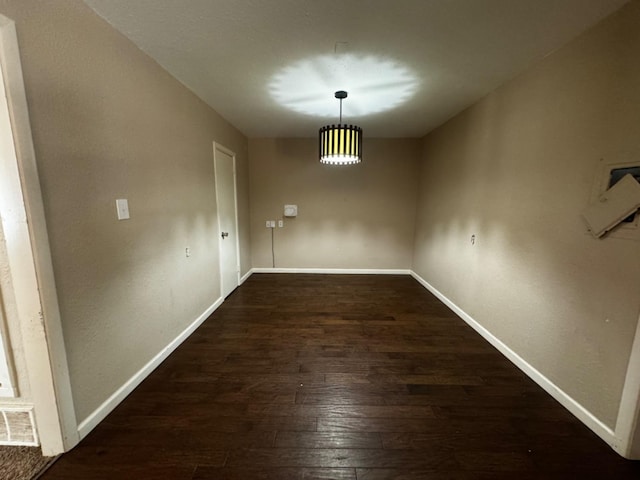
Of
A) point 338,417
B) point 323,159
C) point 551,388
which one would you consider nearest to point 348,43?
point 323,159

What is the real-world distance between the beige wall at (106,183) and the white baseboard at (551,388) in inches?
119

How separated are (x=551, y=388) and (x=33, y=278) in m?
3.21

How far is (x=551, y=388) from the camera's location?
1.76 metres

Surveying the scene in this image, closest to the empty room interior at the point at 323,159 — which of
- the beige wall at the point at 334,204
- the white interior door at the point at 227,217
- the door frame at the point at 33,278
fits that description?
the door frame at the point at 33,278

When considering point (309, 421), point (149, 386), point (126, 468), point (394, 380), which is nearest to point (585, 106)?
point (394, 380)

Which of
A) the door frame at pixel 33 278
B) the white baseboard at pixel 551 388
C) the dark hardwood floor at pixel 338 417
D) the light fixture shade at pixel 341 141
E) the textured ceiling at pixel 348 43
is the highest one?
the textured ceiling at pixel 348 43

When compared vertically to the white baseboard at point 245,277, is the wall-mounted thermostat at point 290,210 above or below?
above

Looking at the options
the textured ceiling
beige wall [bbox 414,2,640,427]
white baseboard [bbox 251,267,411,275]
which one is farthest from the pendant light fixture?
white baseboard [bbox 251,267,411,275]

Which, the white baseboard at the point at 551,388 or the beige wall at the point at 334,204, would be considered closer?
the white baseboard at the point at 551,388

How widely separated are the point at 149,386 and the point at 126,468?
0.63 m

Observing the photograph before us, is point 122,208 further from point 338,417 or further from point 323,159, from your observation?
point 338,417

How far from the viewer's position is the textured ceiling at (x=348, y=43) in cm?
143

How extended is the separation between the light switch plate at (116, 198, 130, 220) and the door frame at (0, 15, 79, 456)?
17.7 inches

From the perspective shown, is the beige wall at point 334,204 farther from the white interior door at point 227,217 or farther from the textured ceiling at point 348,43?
the textured ceiling at point 348,43
